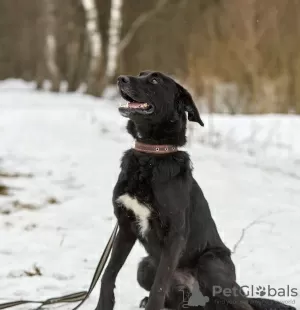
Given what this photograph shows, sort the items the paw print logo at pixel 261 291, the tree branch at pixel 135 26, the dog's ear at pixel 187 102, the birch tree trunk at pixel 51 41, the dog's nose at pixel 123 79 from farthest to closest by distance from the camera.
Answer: the tree branch at pixel 135 26
the birch tree trunk at pixel 51 41
the paw print logo at pixel 261 291
the dog's ear at pixel 187 102
the dog's nose at pixel 123 79

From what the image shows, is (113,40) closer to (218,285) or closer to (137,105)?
(137,105)

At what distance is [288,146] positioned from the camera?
845 cm

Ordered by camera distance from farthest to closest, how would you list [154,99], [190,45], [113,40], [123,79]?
[190,45] → [113,40] → [154,99] → [123,79]

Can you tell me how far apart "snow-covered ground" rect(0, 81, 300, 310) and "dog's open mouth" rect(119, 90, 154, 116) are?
1340 millimetres

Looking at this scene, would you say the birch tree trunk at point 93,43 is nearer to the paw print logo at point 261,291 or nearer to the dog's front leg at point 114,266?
the paw print logo at point 261,291

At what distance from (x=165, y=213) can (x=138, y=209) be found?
0.47 feet

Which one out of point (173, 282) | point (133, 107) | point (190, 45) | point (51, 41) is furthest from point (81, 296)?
point (51, 41)

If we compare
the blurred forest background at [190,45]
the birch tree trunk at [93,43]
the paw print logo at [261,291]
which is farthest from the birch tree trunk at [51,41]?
the paw print logo at [261,291]

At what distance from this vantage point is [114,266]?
3100mm

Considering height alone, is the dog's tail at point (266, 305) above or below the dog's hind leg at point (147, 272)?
below

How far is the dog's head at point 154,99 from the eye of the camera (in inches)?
115

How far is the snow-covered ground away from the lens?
4.21 metres

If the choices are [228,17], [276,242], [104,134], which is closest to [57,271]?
Answer: [276,242]

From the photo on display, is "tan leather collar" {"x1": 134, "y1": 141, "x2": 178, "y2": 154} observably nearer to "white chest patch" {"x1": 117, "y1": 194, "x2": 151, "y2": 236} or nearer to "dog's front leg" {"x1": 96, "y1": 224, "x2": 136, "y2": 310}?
"white chest patch" {"x1": 117, "y1": 194, "x2": 151, "y2": 236}
